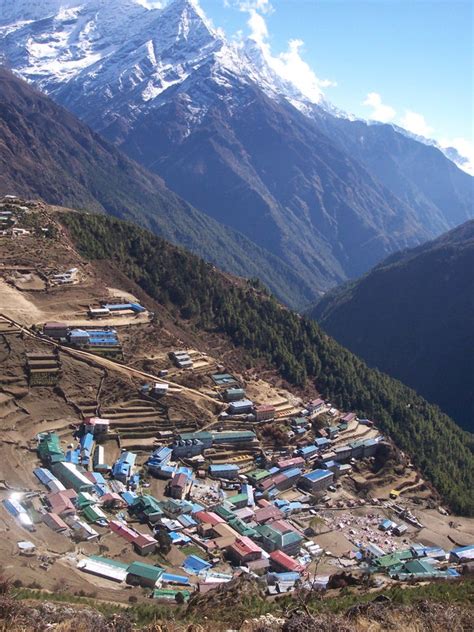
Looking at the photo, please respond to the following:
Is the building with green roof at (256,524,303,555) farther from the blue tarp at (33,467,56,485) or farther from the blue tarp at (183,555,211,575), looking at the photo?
the blue tarp at (33,467,56,485)

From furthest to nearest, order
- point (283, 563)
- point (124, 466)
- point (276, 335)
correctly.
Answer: point (276, 335) < point (124, 466) < point (283, 563)

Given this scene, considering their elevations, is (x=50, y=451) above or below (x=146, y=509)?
above

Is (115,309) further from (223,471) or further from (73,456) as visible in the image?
(223,471)

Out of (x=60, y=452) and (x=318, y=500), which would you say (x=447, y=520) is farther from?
(x=60, y=452)

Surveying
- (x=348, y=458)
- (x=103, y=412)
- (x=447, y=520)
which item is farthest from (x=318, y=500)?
(x=103, y=412)

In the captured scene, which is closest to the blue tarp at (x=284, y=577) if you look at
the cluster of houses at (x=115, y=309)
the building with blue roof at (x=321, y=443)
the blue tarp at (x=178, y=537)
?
the blue tarp at (x=178, y=537)

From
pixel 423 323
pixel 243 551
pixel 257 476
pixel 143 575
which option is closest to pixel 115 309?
pixel 257 476
